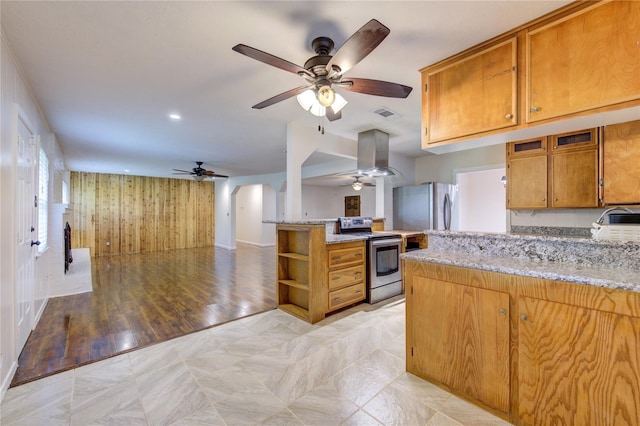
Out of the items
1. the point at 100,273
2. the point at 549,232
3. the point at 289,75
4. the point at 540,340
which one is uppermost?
the point at 289,75

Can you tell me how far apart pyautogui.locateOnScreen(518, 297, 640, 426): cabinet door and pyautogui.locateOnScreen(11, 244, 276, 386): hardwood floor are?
2654 millimetres

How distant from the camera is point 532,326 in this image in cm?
147

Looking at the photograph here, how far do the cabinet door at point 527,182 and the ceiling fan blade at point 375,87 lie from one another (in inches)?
102

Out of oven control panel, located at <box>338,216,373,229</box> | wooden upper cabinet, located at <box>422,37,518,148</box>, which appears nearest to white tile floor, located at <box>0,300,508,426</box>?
oven control panel, located at <box>338,216,373,229</box>

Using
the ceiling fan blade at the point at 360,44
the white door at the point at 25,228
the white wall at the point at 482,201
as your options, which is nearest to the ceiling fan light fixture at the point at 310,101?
the ceiling fan blade at the point at 360,44

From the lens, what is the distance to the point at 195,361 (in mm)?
2215

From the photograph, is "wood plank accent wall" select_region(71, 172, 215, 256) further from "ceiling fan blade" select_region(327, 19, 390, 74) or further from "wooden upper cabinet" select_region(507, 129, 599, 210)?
"wooden upper cabinet" select_region(507, 129, 599, 210)

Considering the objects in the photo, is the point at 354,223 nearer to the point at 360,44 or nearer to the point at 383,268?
the point at 383,268

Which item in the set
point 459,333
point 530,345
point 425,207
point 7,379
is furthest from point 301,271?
point 425,207

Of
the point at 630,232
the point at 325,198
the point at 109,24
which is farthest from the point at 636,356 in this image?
the point at 325,198

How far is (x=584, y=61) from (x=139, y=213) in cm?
999

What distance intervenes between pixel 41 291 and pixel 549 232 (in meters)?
6.47

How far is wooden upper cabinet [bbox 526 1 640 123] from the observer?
147 centimetres

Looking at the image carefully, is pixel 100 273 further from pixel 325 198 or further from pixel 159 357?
pixel 325 198
